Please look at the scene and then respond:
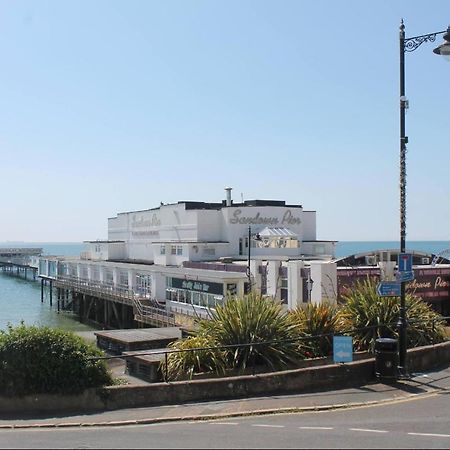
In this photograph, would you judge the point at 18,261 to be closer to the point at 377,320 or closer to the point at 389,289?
the point at 377,320

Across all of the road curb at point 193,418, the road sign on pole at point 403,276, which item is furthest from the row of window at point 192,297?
the road curb at point 193,418

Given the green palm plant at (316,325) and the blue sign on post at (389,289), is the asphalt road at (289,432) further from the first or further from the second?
the green palm plant at (316,325)

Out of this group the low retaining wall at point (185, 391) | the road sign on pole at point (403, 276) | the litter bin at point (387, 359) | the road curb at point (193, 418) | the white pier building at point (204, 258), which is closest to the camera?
the road curb at point (193, 418)

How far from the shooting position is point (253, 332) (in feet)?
50.0

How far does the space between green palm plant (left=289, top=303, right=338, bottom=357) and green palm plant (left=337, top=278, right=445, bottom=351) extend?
307mm

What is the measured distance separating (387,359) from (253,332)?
10.4 ft

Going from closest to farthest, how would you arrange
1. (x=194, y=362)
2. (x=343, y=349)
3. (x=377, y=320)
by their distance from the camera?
(x=343, y=349)
(x=194, y=362)
(x=377, y=320)

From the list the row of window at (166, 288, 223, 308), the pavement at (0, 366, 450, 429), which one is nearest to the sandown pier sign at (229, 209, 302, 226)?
the row of window at (166, 288, 223, 308)

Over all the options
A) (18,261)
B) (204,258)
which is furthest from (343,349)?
(18,261)

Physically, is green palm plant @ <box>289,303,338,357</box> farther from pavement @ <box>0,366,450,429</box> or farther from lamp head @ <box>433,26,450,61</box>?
lamp head @ <box>433,26,450,61</box>

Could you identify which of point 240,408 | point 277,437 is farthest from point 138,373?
point 277,437

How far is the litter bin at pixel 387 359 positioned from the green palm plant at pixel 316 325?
216cm

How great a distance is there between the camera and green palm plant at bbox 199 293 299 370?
14.8 meters

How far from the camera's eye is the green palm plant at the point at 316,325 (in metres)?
16.2
